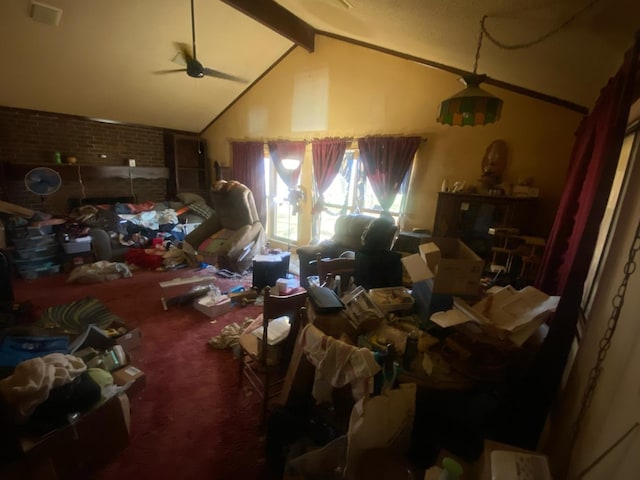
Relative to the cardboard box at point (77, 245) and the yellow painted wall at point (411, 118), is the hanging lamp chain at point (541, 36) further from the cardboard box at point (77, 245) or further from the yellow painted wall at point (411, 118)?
the cardboard box at point (77, 245)

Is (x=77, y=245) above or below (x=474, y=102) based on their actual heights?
below

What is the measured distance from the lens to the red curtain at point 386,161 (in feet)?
11.7

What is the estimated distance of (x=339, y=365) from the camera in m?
1.23

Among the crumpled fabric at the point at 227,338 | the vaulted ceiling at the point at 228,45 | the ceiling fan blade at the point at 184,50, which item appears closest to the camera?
the vaulted ceiling at the point at 228,45

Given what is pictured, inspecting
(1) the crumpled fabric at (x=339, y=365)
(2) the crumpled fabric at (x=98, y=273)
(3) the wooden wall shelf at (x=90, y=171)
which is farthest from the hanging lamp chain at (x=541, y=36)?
(3) the wooden wall shelf at (x=90, y=171)

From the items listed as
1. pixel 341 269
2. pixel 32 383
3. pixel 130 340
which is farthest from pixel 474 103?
pixel 130 340

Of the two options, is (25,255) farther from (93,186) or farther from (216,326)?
(216,326)

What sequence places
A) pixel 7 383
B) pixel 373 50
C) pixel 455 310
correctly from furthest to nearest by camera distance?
pixel 373 50 < pixel 455 310 < pixel 7 383

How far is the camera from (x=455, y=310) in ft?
4.71

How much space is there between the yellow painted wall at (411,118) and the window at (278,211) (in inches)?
11.4

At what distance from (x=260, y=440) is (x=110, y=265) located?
3358mm

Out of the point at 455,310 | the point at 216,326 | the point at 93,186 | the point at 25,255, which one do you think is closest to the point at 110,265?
the point at 25,255

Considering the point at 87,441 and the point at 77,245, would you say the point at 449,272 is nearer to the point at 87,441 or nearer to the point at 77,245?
the point at 87,441

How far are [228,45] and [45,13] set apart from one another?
1.83 m
